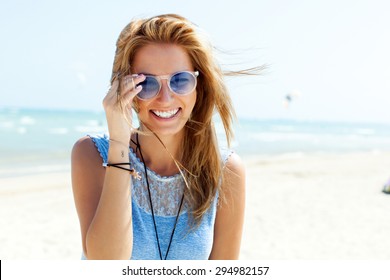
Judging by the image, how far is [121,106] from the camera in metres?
2.14

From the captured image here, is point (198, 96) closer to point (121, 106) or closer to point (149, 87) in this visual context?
point (149, 87)

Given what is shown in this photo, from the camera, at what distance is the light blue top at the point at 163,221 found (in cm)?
232

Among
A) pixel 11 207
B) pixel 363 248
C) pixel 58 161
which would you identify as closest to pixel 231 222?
pixel 363 248

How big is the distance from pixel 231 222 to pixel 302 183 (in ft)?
33.8

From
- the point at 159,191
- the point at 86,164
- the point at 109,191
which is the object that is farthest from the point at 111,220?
the point at 159,191

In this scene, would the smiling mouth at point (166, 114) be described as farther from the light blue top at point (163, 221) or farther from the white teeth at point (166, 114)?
the light blue top at point (163, 221)

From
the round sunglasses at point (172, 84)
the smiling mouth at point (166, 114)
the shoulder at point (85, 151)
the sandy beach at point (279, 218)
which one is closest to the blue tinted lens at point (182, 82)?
the round sunglasses at point (172, 84)

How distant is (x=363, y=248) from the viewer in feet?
22.6

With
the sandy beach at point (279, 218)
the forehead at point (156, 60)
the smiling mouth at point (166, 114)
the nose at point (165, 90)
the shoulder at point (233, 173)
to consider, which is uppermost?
the forehead at point (156, 60)

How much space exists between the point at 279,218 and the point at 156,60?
22.4ft

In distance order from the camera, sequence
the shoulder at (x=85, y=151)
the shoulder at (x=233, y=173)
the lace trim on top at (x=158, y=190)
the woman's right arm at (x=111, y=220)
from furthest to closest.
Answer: the shoulder at (x=233, y=173)
the lace trim on top at (x=158, y=190)
the shoulder at (x=85, y=151)
the woman's right arm at (x=111, y=220)

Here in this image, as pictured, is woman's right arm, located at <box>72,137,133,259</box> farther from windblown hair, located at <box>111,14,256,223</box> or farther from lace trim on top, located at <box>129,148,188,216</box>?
windblown hair, located at <box>111,14,256,223</box>

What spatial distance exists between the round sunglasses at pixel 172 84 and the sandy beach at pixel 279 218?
460 centimetres

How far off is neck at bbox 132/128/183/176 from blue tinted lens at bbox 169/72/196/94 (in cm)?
36
